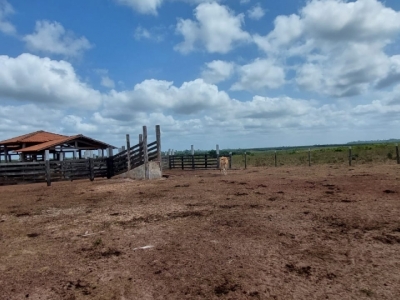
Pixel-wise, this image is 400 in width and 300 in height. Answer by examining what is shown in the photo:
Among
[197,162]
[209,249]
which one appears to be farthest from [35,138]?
[209,249]

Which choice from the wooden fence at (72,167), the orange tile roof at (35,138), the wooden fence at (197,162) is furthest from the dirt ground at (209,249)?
the orange tile roof at (35,138)

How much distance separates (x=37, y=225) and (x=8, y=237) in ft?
3.25

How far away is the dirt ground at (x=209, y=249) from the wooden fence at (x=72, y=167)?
8.00m

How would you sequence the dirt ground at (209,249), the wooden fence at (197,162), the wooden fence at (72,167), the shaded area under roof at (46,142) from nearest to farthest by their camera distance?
the dirt ground at (209,249)
the wooden fence at (72,167)
the shaded area under roof at (46,142)
the wooden fence at (197,162)

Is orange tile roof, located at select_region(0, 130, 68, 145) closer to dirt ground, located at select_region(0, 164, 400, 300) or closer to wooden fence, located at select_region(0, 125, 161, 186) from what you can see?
wooden fence, located at select_region(0, 125, 161, 186)

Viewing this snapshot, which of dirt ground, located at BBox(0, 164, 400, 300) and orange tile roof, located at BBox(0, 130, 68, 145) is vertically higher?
orange tile roof, located at BBox(0, 130, 68, 145)

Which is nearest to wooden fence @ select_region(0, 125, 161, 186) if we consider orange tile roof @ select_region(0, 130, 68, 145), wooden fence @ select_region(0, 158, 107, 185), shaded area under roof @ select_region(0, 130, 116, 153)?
wooden fence @ select_region(0, 158, 107, 185)

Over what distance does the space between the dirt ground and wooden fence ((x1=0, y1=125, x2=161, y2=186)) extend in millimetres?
7998

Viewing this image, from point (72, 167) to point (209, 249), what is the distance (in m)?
14.7

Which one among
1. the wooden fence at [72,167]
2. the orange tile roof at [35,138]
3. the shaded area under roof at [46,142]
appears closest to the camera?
the wooden fence at [72,167]

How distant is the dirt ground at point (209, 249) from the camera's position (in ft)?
12.7

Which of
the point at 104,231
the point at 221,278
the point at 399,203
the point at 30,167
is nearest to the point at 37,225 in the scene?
the point at 104,231

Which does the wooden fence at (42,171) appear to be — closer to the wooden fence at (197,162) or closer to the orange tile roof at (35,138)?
the orange tile roof at (35,138)

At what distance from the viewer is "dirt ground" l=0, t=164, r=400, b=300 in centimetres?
388
